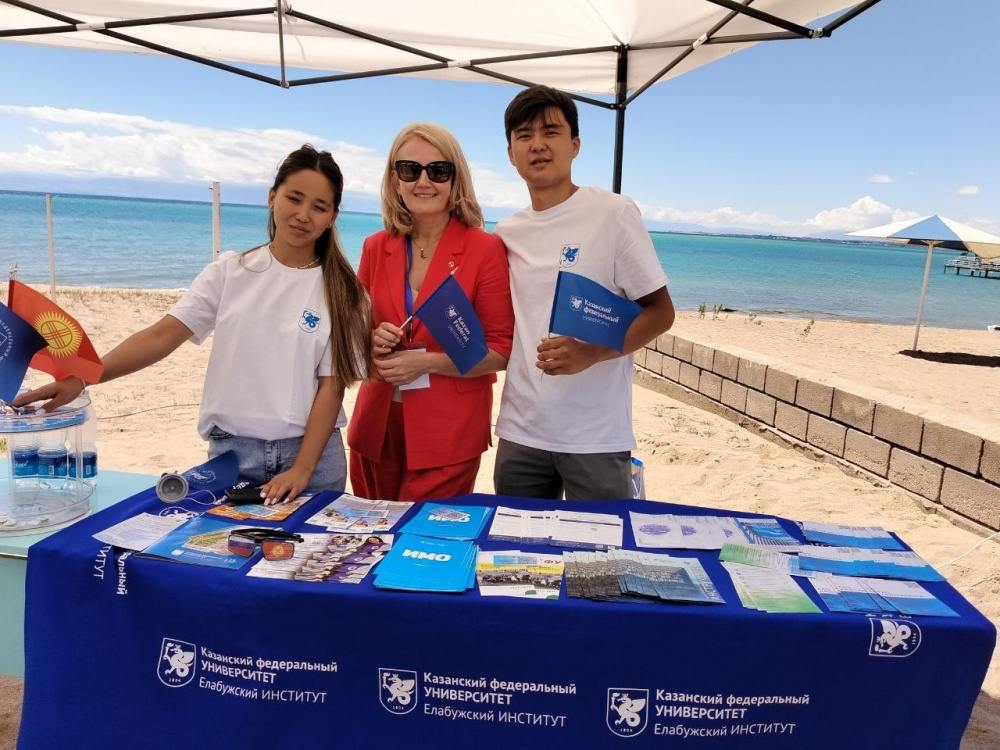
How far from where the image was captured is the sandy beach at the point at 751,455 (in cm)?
359

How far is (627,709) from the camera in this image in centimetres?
143

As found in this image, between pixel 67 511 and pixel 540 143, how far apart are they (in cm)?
191

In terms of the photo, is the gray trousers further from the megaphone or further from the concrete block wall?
the concrete block wall

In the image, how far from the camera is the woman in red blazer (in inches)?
84.0

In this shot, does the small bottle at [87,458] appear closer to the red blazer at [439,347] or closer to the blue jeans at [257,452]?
the blue jeans at [257,452]

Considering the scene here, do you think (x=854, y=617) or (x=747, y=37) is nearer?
(x=854, y=617)

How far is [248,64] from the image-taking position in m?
4.07

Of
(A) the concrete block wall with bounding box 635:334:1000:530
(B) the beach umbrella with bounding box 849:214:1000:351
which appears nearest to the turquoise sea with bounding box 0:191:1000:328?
(B) the beach umbrella with bounding box 849:214:1000:351

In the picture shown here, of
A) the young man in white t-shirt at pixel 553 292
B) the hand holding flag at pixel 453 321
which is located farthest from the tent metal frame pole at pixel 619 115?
the hand holding flag at pixel 453 321

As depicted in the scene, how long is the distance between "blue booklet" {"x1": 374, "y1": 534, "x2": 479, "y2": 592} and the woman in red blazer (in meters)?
0.50

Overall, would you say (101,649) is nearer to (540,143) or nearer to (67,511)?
(67,511)

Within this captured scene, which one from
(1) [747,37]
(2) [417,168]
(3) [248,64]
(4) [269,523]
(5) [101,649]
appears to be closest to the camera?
(5) [101,649]

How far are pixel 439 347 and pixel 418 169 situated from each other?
0.57 metres

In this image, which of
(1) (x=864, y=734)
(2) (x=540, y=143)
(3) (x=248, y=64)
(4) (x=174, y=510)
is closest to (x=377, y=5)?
(3) (x=248, y=64)
